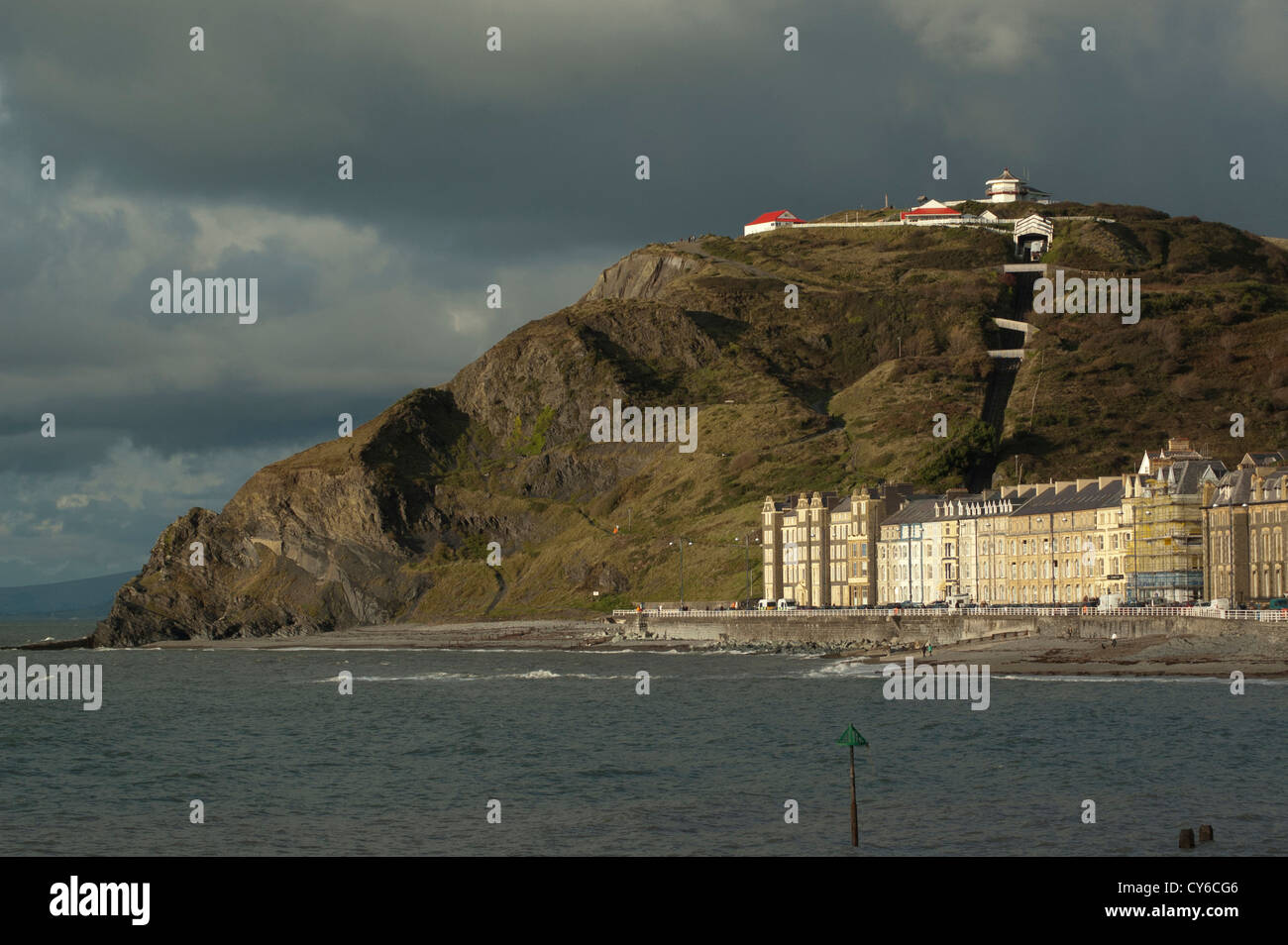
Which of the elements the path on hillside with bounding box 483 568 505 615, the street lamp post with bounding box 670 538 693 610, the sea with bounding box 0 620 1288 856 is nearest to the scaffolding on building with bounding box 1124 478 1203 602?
the sea with bounding box 0 620 1288 856

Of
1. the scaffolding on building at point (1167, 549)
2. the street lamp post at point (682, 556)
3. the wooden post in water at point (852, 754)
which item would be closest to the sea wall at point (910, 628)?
the street lamp post at point (682, 556)

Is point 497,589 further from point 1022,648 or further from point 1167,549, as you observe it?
point 1022,648

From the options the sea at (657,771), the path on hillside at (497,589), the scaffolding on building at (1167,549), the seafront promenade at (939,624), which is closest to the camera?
the sea at (657,771)

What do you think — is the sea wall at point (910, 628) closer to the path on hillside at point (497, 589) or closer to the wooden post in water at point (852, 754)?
the path on hillside at point (497, 589)

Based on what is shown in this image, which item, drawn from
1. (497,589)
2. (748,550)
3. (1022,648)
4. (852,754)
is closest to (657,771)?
(852,754)

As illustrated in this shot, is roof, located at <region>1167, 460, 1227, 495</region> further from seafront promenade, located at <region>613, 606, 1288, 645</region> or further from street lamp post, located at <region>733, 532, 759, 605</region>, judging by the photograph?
street lamp post, located at <region>733, 532, 759, 605</region>
